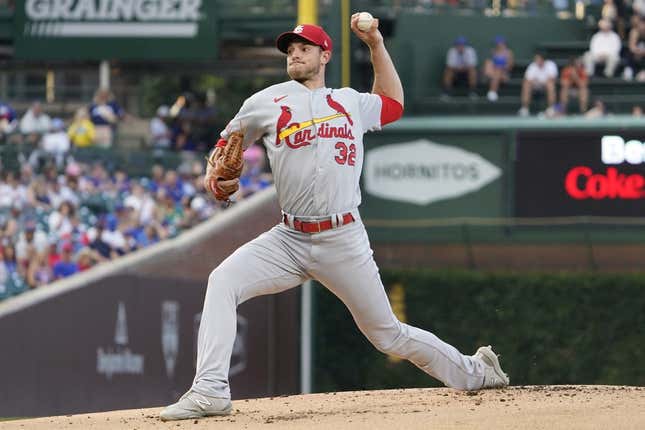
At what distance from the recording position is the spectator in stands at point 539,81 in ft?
56.1

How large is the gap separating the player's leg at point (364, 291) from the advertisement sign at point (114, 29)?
12.6 meters

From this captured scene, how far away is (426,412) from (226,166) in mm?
1518

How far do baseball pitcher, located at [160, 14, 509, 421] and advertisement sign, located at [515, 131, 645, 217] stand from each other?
9713mm

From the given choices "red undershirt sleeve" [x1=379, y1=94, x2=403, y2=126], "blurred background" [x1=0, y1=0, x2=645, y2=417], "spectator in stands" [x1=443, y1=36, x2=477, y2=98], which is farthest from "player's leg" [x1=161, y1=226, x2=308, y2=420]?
"spectator in stands" [x1=443, y1=36, x2=477, y2=98]

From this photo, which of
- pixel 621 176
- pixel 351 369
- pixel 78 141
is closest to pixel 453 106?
pixel 621 176

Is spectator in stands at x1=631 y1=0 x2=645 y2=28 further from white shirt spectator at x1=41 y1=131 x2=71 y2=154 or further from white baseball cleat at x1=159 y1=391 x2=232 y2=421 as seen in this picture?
white baseball cleat at x1=159 y1=391 x2=232 y2=421

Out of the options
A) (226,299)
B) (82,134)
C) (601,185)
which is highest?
(82,134)

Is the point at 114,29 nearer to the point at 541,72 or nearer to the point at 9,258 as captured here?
the point at 9,258

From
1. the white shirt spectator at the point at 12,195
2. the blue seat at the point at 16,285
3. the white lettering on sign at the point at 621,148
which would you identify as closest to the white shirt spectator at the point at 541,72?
the white lettering on sign at the point at 621,148

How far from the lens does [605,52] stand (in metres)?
17.8

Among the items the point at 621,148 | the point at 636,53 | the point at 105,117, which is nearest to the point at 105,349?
the point at 105,117

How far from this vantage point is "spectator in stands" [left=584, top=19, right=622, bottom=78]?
58.3 ft

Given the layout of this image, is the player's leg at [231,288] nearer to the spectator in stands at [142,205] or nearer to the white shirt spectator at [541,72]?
the spectator in stands at [142,205]

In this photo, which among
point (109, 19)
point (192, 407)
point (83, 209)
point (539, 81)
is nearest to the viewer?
point (192, 407)
